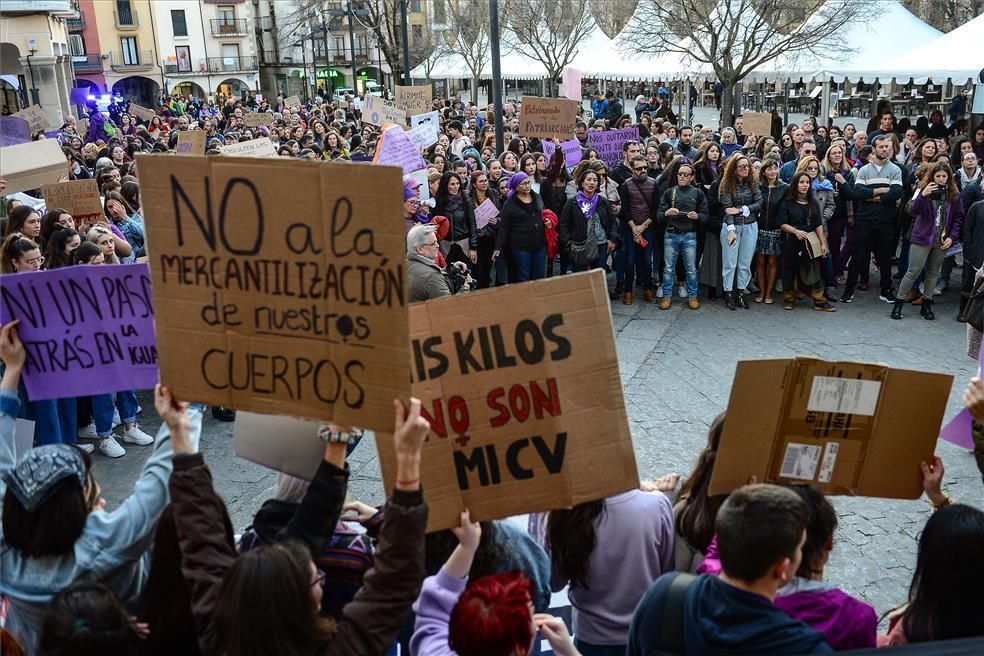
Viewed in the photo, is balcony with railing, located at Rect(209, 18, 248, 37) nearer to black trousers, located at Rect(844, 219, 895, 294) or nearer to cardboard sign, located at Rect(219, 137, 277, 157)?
cardboard sign, located at Rect(219, 137, 277, 157)

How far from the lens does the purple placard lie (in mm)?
3168

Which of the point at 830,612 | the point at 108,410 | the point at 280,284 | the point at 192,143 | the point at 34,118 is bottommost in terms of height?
the point at 108,410

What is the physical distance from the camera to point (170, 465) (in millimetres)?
2703

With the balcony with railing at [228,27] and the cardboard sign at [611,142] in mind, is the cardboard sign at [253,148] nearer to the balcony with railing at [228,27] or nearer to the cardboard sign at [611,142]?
the cardboard sign at [611,142]

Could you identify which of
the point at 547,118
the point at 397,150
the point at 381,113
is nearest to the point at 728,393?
the point at 397,150

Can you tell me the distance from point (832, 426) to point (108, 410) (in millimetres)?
5263

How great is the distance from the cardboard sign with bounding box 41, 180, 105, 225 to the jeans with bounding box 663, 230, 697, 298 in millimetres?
5672

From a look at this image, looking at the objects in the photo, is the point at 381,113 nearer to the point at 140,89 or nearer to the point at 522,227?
the point at 522,227

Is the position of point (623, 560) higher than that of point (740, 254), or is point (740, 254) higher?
point (623, 560)

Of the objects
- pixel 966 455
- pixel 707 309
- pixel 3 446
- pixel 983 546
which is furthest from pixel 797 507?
pixel 707 309

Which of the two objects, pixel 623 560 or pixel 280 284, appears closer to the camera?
pixel 280 284

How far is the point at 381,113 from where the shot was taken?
609 inches

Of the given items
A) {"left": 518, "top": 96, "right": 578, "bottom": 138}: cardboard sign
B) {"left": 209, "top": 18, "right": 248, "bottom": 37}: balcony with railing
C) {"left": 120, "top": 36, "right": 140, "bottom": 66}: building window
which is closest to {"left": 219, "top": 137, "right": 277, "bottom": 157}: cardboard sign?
{"left": 518, "top": 96, "right": 578, "bottom": 138}: cardboard sign

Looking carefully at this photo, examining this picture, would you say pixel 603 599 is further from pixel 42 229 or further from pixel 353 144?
pixel 353 144
